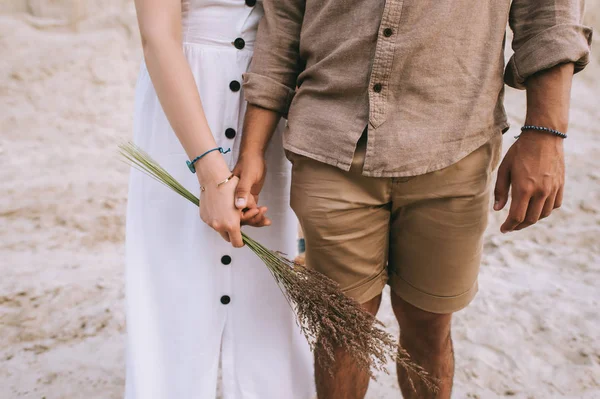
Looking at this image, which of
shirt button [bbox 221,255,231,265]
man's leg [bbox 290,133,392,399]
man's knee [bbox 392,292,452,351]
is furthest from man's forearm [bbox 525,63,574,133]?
shirt button [bbox 221,255,231,265]

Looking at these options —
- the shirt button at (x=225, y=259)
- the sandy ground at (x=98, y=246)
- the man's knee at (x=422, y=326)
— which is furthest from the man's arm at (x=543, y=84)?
the sandy ground at (x=98, y=246)

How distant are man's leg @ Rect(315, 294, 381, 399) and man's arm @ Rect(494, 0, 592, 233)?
1.91ft

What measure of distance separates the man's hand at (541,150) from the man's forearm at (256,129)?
0.66 m

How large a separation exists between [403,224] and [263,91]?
1.75ft

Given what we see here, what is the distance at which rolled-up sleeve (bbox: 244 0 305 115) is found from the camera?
1.38 meters

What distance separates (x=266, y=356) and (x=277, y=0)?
117 centimetres

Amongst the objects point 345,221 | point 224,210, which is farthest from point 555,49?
point 224,210

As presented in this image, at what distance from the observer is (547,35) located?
1187 mm

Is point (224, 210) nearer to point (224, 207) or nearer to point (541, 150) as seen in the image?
point (224, 207)

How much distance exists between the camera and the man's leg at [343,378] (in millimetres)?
1574

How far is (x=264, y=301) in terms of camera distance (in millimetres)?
1728

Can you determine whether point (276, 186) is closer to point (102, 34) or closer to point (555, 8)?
point (555, 8)

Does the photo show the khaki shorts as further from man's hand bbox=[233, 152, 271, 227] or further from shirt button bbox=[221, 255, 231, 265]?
shirt button bbox=[221, 255, 231, 265]

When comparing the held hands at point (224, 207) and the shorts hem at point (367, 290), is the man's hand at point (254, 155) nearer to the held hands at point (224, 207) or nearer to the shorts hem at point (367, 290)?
the held hands at point (224, 207)
